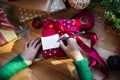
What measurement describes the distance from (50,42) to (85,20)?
20 cm

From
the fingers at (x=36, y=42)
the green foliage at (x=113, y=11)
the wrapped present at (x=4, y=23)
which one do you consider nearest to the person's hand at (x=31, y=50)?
the fingers at (x=36, y=42)

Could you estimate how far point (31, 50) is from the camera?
4.28 ft

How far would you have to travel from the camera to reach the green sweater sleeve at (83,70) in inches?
46.3

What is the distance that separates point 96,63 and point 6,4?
1.94 ft

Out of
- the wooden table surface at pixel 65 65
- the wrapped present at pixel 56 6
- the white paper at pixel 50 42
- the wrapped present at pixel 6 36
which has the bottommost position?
the wooden table surface at pixel 65 65

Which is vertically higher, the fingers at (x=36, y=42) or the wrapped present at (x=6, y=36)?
the wrapped present at (x=6, y=36)

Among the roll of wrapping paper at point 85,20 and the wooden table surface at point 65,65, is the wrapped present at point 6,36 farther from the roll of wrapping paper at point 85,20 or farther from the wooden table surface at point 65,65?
the roll of wrapping paper at point 85,20

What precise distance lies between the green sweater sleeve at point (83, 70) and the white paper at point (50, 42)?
16 cm

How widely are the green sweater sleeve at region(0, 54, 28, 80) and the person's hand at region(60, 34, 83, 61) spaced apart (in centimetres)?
21

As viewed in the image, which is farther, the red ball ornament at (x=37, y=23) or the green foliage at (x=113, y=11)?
the red ball ornament at (x=37, y=23)

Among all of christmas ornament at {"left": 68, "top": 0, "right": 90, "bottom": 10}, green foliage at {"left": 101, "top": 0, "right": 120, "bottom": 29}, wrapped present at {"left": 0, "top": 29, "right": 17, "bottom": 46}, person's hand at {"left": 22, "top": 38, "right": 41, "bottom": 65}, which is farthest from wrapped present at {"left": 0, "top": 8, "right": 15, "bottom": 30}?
green foliage at {"left": 101, "top": 0, "right": 120, "bottom": 29}

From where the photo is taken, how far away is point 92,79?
1.19m

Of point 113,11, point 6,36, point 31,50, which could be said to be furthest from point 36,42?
point 113,11

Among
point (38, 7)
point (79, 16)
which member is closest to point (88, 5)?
point (79, 16)
